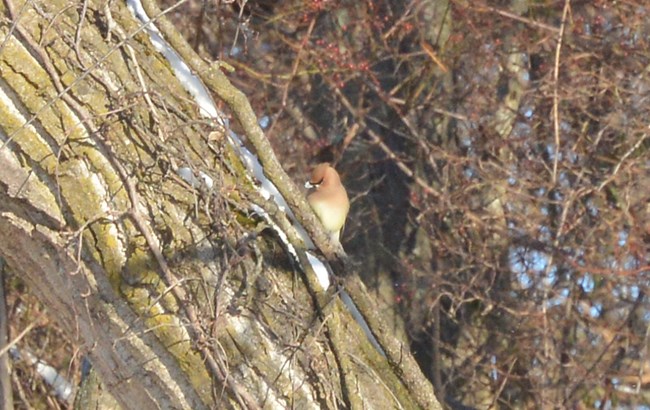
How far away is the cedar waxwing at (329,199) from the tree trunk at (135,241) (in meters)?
0.56

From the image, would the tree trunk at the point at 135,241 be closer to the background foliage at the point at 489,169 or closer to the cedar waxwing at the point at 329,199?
the cedar waxwing at the point at 329,199

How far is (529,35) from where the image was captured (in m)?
5.98

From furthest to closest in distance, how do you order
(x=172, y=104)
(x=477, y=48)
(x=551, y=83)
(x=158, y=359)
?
(x=477, y=48)
(x=551, y=83)
(x=172, y=104)
(x=158, y=359)

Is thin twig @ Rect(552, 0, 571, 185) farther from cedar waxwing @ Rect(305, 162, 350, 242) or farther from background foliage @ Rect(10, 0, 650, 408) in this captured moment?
cedar waxwing @ Rect(305, 162, 350, 242)

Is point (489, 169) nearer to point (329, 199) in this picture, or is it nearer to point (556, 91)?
point (556, 91)

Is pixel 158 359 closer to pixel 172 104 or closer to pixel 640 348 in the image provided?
pixel 172 104

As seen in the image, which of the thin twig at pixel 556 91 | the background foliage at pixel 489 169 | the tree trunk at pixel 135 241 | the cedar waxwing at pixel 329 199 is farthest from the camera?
the background foliage at pixel 489 169

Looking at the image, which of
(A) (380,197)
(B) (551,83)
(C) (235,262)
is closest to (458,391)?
(A) (380,197)

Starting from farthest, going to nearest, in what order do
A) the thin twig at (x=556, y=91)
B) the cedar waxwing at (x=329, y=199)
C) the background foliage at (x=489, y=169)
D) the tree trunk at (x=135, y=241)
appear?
1. the background foliage at (x=489, y=169)
2. the thin twig at (x=556, y=91)
3. the cedar waxwing at (x=329, y=199)
4. the tree trunk at (x=135, y=241)

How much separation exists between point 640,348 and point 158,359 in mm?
4283

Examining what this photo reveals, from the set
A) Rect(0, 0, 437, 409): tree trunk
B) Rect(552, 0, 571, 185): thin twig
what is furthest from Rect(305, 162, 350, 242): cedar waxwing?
Rect(552, 0, 571, 185): thin twig

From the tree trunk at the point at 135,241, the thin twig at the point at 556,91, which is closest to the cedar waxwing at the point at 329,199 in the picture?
the tree trunk at the point at 135,241

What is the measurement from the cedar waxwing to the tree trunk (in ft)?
1.85

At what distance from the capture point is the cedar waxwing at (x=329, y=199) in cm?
264
